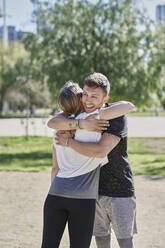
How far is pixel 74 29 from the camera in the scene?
14.8m

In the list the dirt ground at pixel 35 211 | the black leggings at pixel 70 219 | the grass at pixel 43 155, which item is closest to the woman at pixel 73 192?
the black leggings at pixel 70 219

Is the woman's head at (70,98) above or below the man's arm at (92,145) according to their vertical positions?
above

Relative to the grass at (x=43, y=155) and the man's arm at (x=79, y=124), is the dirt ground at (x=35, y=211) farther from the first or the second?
the man's arm at (x=79, y=124)

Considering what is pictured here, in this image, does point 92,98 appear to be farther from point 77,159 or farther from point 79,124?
point 77,159

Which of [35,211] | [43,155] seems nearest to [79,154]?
[35,211]

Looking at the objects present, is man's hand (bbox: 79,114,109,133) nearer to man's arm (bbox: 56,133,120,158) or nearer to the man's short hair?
man's arm (bbox: 56,133,120,158)

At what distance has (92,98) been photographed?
9.00 ft

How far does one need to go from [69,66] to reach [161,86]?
3.11 meters

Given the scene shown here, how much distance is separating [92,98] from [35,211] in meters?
4.43

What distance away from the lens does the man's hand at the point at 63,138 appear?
272 cm

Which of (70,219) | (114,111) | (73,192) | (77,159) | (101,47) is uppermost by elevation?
(101,47)

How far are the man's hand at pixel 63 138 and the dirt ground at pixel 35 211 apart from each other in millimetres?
2428

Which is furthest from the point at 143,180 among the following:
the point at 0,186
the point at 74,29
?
the point at 74,29

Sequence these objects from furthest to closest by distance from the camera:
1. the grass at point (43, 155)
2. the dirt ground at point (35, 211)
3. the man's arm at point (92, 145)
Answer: the grass at point (43, 155)
the dirt ground at point (35, 211)
the man's arm at point (92, 145)
